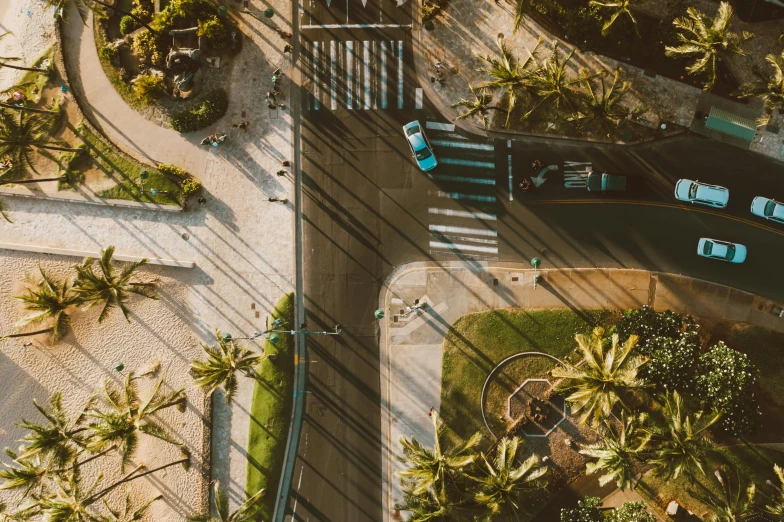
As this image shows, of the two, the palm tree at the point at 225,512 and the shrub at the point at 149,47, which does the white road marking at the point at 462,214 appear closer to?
the palm tree at the point at 225,512

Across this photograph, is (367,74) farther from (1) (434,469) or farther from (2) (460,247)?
(1) (434,469)

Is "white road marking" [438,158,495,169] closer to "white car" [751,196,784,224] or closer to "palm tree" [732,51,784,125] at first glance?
"palm tree" [732,51,784,125]

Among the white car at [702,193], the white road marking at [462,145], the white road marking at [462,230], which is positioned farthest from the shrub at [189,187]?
the white car at [702,193]

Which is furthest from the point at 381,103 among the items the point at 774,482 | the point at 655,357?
the point at 774,482

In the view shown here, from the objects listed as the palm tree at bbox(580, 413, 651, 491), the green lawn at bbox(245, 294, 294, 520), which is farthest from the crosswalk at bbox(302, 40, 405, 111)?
the palm tree at bbox(580, 413, 651, 491)

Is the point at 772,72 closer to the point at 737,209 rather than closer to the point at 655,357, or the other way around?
the point at 737,209

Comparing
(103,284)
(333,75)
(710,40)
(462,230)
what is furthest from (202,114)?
(710,40)
